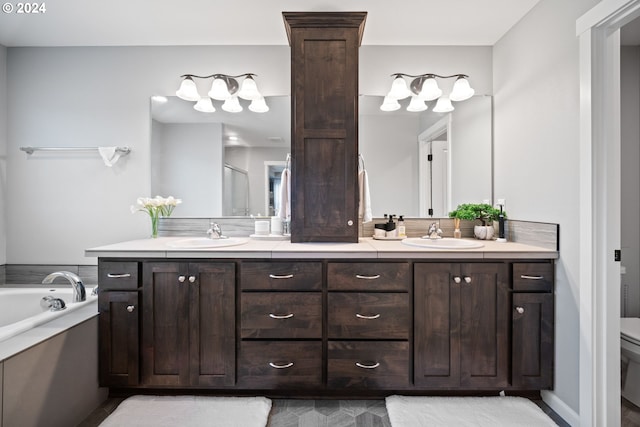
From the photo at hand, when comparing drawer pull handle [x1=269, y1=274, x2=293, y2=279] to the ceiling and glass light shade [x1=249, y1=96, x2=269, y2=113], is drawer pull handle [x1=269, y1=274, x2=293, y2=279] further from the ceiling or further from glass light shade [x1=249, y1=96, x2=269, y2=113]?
the ceiling

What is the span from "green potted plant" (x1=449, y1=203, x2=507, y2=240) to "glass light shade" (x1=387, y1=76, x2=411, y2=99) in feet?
3.21

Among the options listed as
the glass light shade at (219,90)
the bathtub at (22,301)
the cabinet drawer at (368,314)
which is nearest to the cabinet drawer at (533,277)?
the cabinet drawer at (368,314)

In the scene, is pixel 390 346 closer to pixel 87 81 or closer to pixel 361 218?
pixel 361 218

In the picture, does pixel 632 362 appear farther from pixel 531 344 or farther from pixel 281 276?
pixel 281 276

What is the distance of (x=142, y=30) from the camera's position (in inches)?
93.1

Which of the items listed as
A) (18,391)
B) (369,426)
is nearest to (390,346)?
(369,426)

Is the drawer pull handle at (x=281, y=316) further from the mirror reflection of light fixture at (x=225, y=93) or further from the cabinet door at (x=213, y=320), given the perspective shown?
the mirror reflection of light fixture at (x=225, y=93)

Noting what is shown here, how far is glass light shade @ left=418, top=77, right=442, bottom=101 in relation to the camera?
8.16 feet

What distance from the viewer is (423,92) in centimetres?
252

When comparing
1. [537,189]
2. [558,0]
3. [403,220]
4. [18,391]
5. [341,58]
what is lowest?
[18,391]

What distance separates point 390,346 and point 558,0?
2.24 meters

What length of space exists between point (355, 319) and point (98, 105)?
2570 mm

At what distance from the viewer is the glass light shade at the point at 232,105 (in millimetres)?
2551

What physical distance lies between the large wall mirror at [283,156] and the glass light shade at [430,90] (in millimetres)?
122
